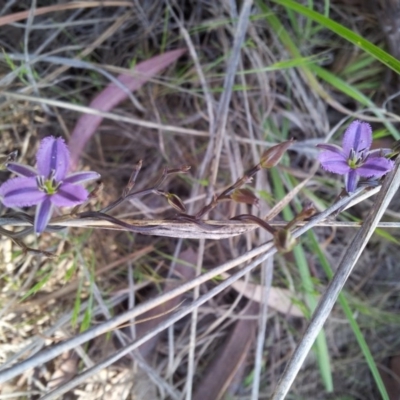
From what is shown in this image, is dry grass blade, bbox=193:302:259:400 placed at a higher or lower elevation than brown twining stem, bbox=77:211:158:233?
lower

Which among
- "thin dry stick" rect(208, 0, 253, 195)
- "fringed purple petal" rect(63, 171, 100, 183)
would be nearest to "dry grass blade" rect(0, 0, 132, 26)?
"thin dry stick" rect(208, 0, 253, 195)

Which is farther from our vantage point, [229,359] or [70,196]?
[229,359]

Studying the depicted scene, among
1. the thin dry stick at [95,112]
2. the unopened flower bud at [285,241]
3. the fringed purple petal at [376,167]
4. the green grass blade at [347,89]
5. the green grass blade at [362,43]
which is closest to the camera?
the unopened flower bud at [285,241]

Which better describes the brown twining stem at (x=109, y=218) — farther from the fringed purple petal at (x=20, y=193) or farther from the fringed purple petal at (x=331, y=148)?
the fringed purple petal at (x=331, y=148)

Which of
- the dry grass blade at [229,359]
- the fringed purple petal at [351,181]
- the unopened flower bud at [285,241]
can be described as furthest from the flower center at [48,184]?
the dry grass blade at [229,359]

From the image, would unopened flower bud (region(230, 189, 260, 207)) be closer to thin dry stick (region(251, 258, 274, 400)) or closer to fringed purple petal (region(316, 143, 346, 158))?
fringed purple petal (region(316, 143, 346, 158))

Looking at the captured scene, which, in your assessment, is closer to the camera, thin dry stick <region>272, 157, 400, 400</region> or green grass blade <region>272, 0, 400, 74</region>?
thin dry stick <region>272, 157, 400, 400</region>

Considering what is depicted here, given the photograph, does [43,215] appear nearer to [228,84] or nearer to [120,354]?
[120,354]

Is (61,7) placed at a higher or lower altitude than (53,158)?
higher

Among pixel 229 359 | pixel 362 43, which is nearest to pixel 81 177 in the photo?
pixel 362 43
